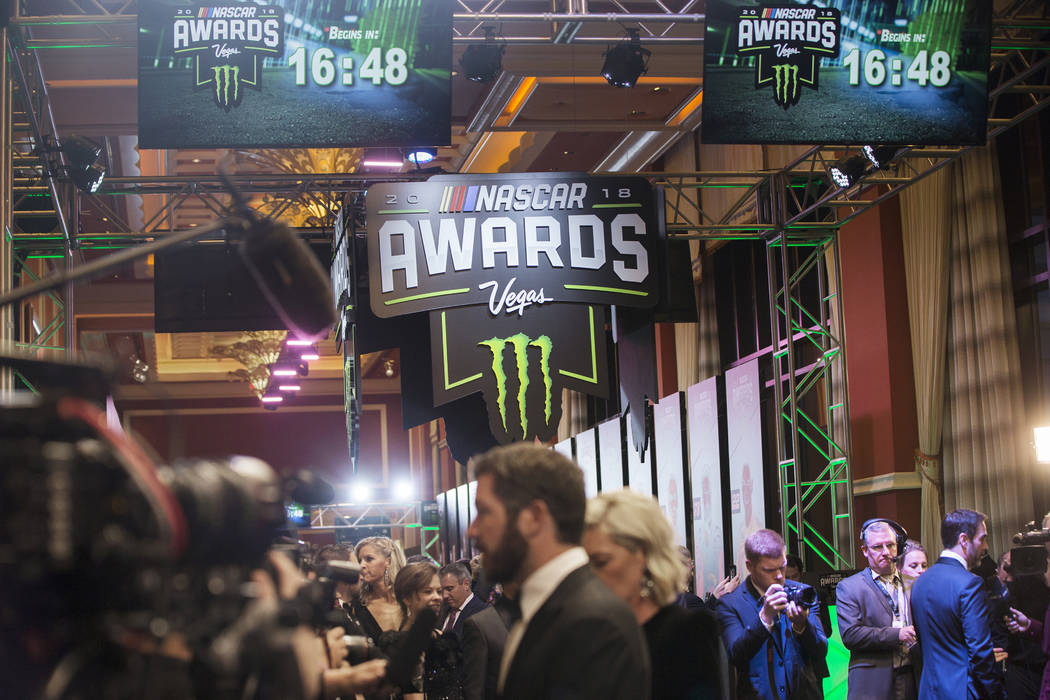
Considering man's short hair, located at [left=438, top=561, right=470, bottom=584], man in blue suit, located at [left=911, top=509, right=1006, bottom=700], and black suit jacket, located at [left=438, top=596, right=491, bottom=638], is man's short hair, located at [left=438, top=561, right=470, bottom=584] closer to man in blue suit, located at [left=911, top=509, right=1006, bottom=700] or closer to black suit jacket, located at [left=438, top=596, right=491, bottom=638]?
black suit jacket, located at [left=438, top=596, right=491, bottom=638]

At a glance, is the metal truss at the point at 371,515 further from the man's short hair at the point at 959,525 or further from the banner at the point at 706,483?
the man's short hair at the point at 959,525

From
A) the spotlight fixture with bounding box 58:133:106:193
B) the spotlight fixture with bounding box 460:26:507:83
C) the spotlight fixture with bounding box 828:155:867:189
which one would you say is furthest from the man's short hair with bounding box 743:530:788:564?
the spotlight fixture with bounding box 58:133:106:193

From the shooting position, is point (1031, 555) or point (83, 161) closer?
point (1031, 555)

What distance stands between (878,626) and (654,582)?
3.26 metres

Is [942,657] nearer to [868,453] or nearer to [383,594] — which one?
[383,594]

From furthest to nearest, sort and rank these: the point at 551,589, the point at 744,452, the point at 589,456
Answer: the point at 589,456, the point at 744,452, the point at 551,589

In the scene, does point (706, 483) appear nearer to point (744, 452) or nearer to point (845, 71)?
point (744, 452)

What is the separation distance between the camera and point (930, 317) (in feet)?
32.0

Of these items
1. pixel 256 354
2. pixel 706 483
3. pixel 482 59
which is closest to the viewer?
pixel 482 59

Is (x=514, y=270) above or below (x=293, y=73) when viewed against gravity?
below

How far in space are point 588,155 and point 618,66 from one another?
6101mm

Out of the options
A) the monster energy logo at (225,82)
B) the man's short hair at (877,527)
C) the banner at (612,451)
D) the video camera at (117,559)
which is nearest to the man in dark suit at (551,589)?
the video camera at (117,559)

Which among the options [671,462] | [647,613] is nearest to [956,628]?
[647,613]

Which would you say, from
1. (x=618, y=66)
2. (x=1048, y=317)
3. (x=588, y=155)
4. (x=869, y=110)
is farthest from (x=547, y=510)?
(x=588, y=155)
